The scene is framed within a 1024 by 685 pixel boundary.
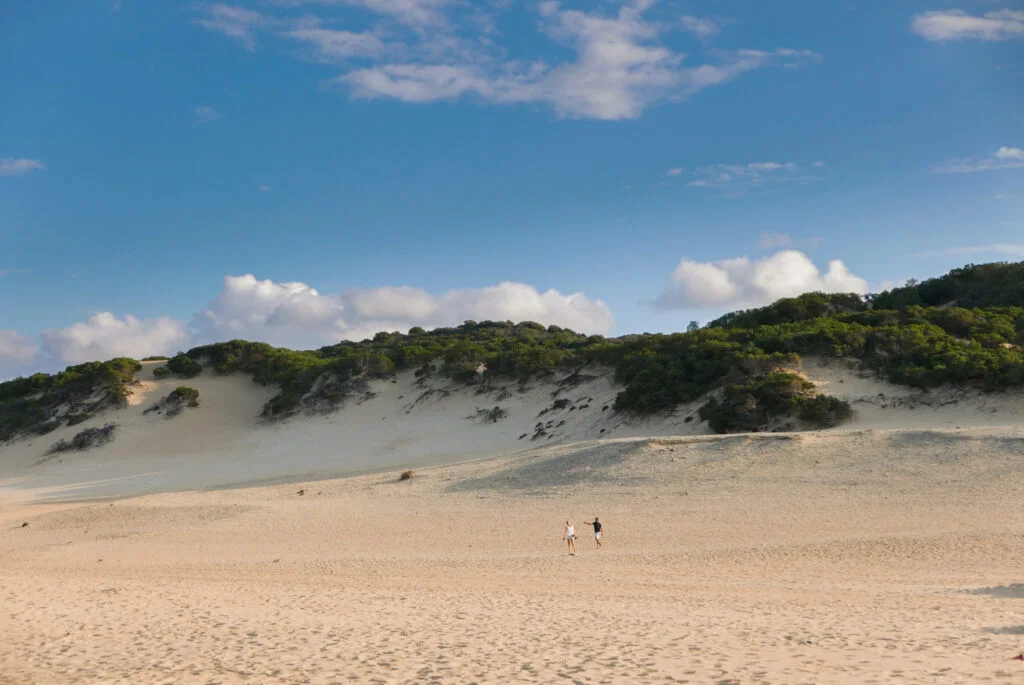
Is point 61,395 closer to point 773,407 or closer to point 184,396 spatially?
point 184,396

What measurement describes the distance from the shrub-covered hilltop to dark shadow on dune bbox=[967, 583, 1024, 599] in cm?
1389

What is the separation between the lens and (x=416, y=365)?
43406mm

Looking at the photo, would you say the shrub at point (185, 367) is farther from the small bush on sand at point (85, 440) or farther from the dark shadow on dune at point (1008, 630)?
the dark shadow on dune at point (1008, 630)

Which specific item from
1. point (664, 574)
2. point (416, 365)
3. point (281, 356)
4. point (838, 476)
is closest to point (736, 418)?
point (838, 476)

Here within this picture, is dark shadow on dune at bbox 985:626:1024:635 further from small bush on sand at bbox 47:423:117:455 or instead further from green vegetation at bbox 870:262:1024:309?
small bush on sand at bbox 47:423:117:455

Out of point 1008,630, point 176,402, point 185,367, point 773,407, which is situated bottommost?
point 1008,630

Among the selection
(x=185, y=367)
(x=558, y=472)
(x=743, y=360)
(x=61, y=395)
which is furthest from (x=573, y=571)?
(x=61, y=395)

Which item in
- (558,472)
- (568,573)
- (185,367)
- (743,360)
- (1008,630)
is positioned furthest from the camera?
(185,367)

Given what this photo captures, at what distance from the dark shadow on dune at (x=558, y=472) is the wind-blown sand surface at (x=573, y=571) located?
0.32 feet

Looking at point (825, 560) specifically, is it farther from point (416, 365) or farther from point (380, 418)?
point (416, 365)

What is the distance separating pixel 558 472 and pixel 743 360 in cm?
901

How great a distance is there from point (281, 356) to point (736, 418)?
31.7 metres

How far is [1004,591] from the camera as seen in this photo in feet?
34.0

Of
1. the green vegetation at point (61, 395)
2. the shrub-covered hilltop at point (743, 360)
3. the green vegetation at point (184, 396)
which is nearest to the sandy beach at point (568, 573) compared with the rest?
the shrub-covered hilltop at point (743, 360)
